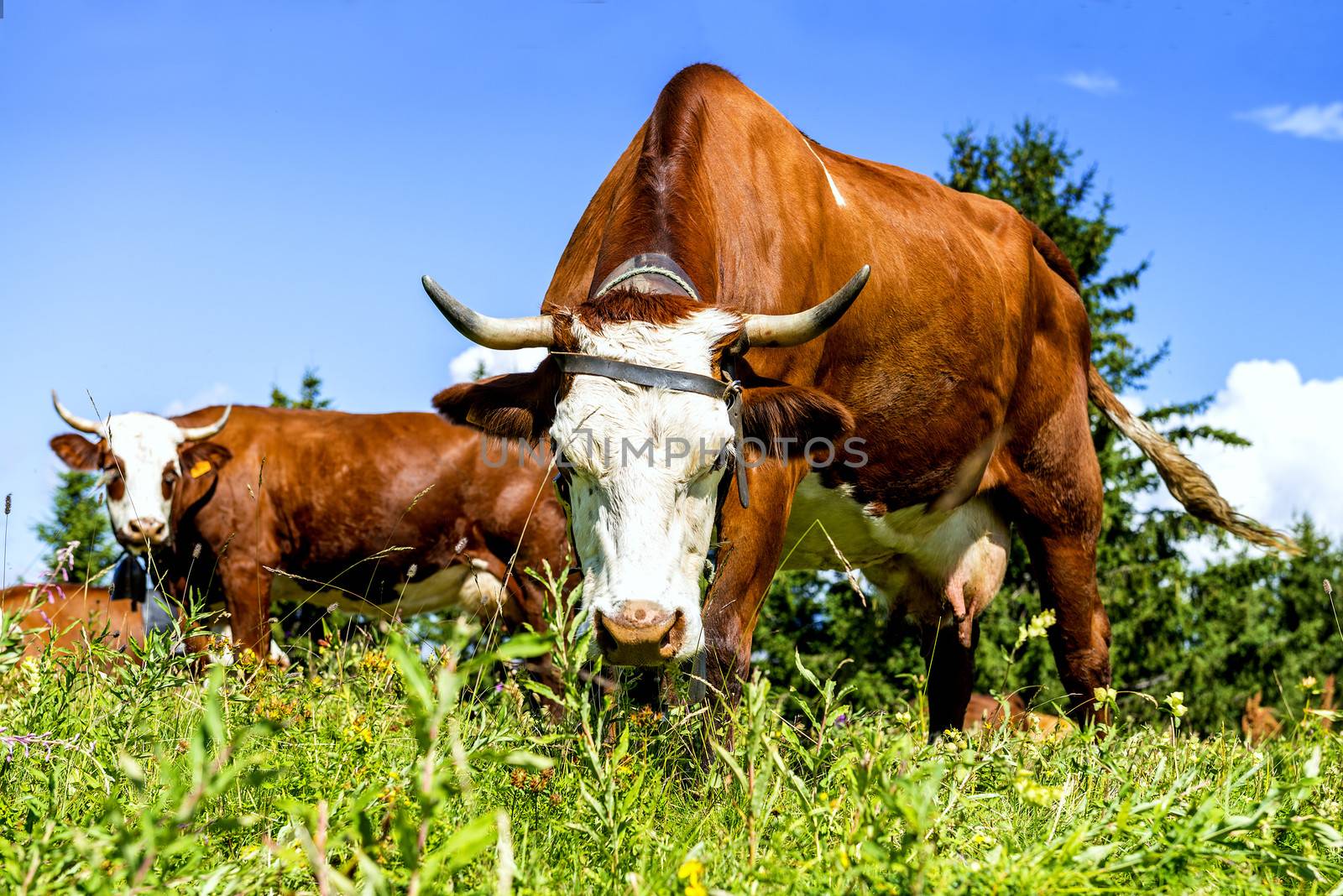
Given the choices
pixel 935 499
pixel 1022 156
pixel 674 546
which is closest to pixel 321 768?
pixel 674 546

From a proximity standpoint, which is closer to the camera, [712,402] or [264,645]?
[712,402]

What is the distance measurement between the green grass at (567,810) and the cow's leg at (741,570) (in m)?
0.86

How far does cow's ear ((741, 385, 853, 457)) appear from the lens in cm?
375

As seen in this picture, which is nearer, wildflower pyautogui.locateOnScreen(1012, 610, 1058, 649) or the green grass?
the green grass

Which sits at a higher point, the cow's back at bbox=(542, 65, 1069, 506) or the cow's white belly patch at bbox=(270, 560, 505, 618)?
the cow's back at bbox=(542, 65, 1069, 506)

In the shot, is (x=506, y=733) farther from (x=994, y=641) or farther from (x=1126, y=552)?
(x=1126, y=552)

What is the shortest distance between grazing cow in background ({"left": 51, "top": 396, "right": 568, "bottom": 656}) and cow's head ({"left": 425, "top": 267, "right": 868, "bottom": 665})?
5.46m

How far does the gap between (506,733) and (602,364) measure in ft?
4.38

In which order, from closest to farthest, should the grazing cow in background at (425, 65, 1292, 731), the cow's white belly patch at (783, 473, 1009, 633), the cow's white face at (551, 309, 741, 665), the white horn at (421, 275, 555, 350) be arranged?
1. the cow's white face at (551, 309, 741, 665)
2. the grazing cow in background at (425, 65, 1292, 731)
3. the white horn at (421, 275, 555, 350)
4. the cow's white belly patch at (783, 473, 1009, 633)

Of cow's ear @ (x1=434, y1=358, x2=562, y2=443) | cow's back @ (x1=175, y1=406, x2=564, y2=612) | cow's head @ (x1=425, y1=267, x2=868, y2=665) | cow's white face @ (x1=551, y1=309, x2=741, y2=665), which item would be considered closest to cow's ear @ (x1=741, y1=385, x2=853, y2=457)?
cow's head @ (x1=425, y1=267, x2=868, y2=665)

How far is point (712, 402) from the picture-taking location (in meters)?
3.36

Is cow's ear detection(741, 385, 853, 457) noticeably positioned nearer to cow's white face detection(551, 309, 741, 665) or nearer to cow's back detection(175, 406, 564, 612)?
cow's white face detection(551, 309, 741, 665)

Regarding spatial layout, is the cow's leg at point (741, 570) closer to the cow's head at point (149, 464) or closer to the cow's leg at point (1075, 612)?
the cow's leg at point (1075, 612)

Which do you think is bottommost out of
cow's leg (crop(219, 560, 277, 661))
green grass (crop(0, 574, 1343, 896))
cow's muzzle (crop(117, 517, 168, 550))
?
cow's leg (crop(219, 560, 277, 661))
